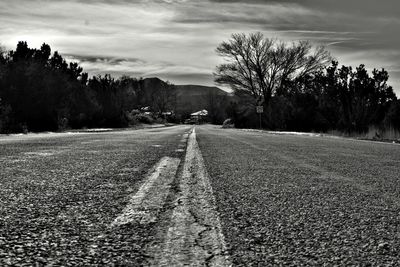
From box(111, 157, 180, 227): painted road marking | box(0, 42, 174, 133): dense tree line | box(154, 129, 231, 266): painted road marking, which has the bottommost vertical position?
box(111, 157, 180, 227): painted road marking

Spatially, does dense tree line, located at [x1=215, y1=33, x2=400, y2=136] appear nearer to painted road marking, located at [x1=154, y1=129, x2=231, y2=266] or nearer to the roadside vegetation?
the roadside vegetation

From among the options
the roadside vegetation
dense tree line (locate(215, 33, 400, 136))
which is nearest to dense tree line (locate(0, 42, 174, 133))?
the roadside vegetation

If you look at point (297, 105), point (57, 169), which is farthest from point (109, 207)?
point (297, 105)

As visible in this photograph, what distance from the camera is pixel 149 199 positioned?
9.04ft

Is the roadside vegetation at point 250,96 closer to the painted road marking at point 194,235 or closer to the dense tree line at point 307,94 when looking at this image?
the dense tree line at point 307,94

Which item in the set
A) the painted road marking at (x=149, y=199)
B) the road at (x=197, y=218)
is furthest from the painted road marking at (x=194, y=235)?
the painted road marking at (x=149, y=199)

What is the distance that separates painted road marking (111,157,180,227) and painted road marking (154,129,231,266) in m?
0.13

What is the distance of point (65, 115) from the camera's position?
93.1ft

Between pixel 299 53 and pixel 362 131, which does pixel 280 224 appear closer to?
pixel 362 131

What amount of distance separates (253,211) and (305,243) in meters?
0.68

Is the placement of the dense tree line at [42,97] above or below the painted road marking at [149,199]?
above

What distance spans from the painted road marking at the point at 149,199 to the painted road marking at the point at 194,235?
13cm

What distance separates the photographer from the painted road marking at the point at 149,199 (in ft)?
7.26

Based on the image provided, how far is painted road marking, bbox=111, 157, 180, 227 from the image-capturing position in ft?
7.26
